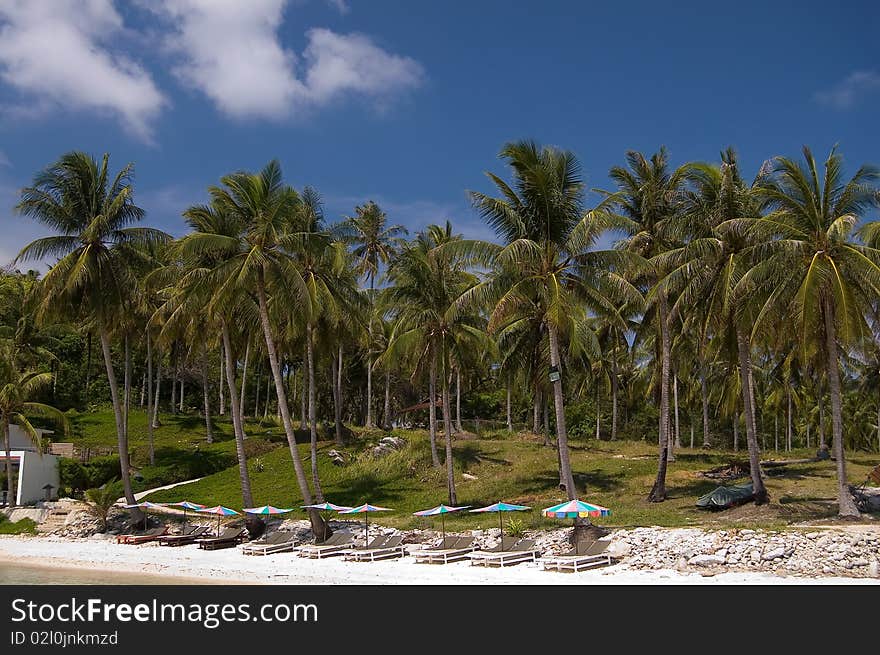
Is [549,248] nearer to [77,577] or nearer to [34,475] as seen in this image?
[77,577]

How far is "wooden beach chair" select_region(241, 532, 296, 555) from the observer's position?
2470 centimetres

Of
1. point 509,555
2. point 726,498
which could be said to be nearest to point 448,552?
point 509,555

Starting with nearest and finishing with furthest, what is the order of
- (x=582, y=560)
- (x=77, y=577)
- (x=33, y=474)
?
(x=582, y=560) → (x=77, y=577) → (x=33, y=474)

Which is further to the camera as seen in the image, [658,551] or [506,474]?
[506,474]

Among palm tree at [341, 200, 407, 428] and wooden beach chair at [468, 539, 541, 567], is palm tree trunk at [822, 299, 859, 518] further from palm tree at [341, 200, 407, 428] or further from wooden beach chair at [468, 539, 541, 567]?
palm tree at [341, 200, 407, 428]

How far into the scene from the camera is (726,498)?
24.5m

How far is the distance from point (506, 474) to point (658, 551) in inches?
633

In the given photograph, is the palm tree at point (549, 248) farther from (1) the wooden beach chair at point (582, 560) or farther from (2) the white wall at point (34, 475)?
(2) the white wall at point (34, 475)

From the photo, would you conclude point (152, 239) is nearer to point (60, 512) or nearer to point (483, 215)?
point (60, 512)

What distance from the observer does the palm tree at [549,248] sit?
23.0m

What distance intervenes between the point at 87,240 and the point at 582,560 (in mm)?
23356

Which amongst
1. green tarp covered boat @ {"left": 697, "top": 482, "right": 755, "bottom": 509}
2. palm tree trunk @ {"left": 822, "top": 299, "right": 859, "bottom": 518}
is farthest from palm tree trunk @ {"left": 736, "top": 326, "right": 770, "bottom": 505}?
palm tree trunk @ {"left": 822, "top": 299, "right": 859, "bottom": 518}
